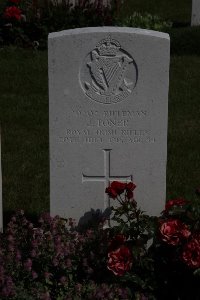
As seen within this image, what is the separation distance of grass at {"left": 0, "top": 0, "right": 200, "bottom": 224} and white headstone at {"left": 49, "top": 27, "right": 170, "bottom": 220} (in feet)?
2.79

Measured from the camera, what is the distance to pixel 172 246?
4.81 metres

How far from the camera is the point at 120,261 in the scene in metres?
4.64

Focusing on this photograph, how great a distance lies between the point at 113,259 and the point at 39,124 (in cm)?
398

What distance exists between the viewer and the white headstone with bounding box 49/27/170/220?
201 inches

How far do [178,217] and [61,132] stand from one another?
1.03 metres

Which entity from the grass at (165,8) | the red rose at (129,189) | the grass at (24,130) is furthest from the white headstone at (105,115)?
the grass at (165,8)

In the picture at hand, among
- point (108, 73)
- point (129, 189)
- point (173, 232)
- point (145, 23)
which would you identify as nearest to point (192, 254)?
point (173, 232)

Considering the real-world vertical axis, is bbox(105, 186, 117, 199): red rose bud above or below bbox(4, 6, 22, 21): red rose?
below

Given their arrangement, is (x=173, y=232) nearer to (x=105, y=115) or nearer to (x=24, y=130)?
(x=105, y=115)

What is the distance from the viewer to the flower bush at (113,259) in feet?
15.1

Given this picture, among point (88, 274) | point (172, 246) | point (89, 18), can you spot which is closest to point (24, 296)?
point (88, 274)

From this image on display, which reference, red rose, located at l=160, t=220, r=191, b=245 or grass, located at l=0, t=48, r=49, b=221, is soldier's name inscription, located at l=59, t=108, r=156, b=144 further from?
grass, located at l=0, t=48, r=49, b=221

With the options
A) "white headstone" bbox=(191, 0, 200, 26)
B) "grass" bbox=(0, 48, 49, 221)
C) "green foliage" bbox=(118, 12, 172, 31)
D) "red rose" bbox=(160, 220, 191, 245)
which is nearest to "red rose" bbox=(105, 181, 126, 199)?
"red rose" bbox=(160, 220, 191, 245)

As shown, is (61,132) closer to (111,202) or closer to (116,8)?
(111,202)
